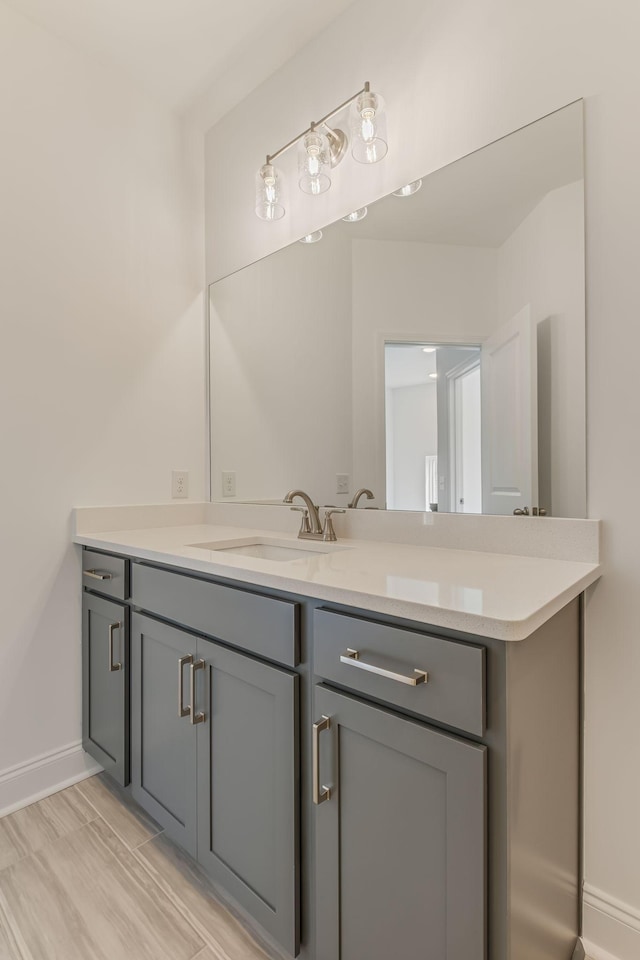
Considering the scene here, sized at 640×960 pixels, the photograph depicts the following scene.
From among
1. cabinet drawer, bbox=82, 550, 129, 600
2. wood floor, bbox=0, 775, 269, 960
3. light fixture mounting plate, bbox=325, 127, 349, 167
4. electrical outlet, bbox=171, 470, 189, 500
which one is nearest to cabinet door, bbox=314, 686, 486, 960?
wood floor, bbox=0, 775, 269, 960

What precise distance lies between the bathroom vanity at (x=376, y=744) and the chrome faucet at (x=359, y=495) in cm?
25

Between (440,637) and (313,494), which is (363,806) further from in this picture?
(313,494)

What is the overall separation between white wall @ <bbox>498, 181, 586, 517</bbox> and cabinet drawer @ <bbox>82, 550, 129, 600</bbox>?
126cm

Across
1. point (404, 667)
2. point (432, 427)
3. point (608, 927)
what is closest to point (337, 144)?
Result: point (432, 427)

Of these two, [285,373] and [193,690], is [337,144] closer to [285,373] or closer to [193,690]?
[285,373]

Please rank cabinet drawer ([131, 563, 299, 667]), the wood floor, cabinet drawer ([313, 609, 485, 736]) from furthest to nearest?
the wood floor
cabinet drawer ([131, 563, 299, 667])
cabinet drawer ([313, 609, 485, 736])

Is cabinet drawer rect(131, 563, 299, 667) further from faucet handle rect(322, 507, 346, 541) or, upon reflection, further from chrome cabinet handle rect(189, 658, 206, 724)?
faucet handle rect(322, 507, 346, 541)

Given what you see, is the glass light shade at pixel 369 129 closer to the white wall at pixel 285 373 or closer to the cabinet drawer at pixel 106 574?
the white wall at pixel 285 373

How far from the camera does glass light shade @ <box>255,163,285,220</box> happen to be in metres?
1.85

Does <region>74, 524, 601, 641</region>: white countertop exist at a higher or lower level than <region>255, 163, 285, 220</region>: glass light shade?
lower

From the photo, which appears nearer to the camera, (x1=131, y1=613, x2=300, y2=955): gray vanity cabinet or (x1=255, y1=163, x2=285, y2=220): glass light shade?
(x1=131, y1=613, x2=300, y2=955): gray vanity cabinet

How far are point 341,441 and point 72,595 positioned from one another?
3.74ft

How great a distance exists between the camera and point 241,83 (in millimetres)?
2055

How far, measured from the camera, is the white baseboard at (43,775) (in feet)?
5.63
